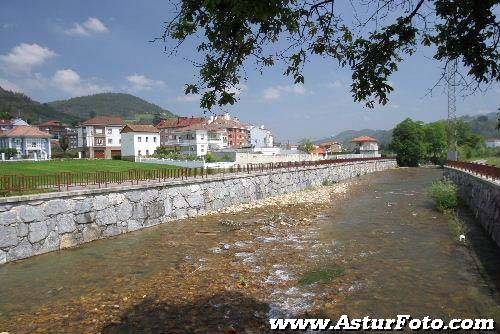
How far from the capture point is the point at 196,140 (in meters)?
81.9

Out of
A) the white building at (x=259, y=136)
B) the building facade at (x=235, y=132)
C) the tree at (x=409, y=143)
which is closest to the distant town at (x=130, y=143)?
the building facade at (x=235, y=132)

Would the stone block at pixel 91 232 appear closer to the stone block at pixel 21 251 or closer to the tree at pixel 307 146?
the stone block at pixel 21 251

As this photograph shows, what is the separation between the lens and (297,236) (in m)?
17.4

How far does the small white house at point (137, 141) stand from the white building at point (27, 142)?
51.1ft

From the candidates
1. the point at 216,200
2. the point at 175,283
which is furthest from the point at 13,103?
the point at 175,283

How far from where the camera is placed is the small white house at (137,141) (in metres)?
76.2

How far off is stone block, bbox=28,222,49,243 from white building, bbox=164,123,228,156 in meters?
65.5

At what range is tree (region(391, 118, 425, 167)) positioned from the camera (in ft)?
338

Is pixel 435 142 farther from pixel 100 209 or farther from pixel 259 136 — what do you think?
pixel 100 209

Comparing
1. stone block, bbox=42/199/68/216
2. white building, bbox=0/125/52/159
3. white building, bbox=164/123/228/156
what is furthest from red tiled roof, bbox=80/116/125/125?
stone block, bbox=42/199/68/216

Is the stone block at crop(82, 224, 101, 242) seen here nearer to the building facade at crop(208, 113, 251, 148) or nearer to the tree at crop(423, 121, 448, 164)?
the building facade at crop(208, 113, 251, 148)

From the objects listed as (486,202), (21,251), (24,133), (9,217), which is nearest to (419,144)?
(24,133)

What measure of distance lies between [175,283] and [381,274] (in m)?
5.90

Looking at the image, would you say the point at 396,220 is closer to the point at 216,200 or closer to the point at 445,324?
the point at 216,200
